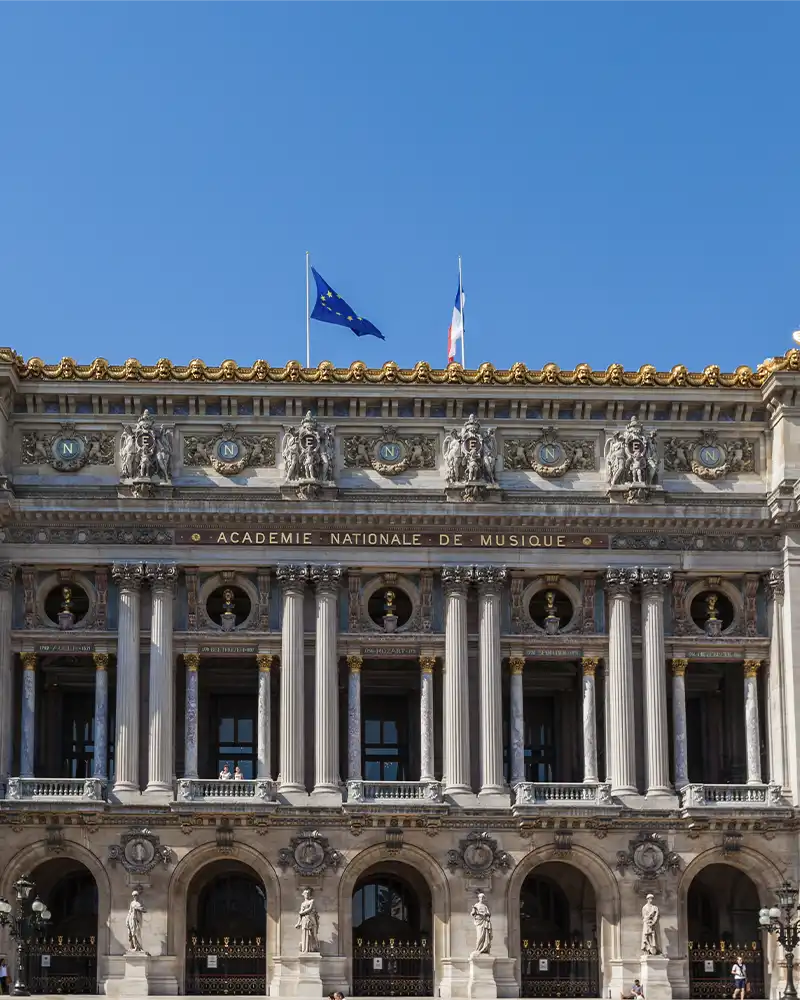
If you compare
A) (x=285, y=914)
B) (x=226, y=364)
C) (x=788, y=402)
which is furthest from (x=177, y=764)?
(x=788, y=402)

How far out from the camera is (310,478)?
224 feet

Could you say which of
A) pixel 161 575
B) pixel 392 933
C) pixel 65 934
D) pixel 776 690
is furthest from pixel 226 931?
pixel 776 690

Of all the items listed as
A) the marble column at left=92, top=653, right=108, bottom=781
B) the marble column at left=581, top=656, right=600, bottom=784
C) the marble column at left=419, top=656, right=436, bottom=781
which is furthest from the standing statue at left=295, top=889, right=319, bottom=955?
the marble column at left=581, top=656, right=600, bottom=784

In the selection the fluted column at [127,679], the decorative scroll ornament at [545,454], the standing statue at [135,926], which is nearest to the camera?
the standing statue at [135,926]

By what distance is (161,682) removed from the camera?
66875 millimetres

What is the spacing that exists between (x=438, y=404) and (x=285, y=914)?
57.0ft

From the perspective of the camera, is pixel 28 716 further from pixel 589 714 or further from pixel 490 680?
pixel 589 714

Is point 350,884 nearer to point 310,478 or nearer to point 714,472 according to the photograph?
point 310,478

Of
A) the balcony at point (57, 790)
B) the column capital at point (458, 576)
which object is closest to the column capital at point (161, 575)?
the balcony at point (57, 790)

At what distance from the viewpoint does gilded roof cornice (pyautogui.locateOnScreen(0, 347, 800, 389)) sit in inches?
2704

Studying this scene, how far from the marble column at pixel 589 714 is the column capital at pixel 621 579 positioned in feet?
7.53

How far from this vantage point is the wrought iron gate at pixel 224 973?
65.8 metres

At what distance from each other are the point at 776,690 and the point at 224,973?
2006 cm

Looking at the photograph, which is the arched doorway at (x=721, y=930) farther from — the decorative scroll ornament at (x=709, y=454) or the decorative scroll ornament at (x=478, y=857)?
the decorative scroll ornament at (x=709, y=454)
